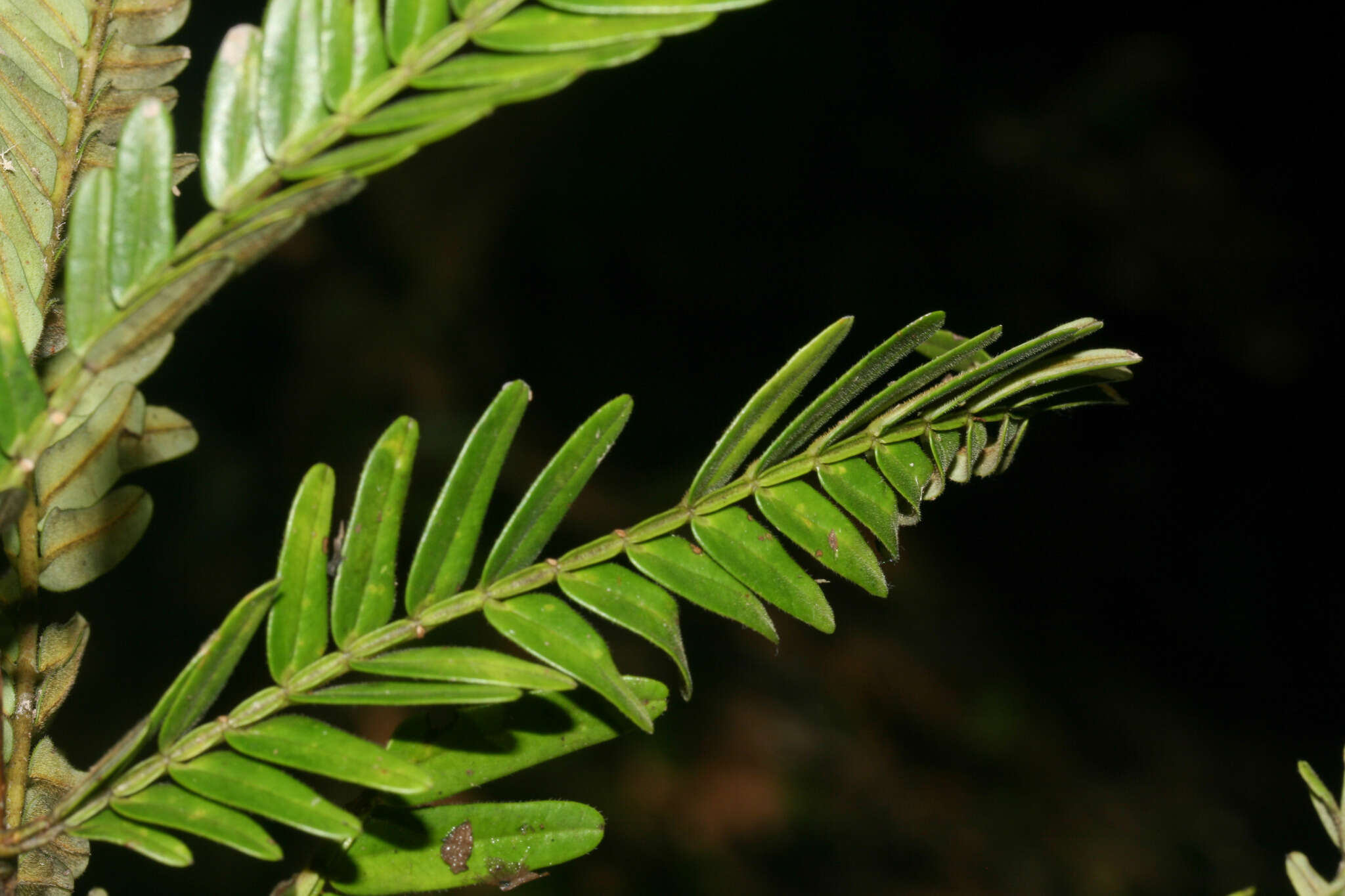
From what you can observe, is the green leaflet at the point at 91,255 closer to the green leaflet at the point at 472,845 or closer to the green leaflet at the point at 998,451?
the green leaflet at the point at 472,845

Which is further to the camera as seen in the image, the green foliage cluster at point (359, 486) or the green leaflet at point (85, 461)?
the green leaflet at point (85, 461)

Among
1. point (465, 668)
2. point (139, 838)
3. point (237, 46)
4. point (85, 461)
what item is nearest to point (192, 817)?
point (139, 838)

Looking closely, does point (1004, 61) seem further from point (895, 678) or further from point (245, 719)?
point (245, 719)

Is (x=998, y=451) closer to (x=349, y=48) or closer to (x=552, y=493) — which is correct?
(x=552, y=493)

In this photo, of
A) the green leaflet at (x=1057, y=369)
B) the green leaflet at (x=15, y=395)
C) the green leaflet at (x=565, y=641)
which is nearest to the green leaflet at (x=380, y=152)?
the green leaflet at (x=15, y=395)

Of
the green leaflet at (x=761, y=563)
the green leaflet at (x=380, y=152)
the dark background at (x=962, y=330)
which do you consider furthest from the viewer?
the dark background at (x=962, y=330)

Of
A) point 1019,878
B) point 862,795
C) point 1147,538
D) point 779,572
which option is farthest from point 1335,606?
point 779,572
